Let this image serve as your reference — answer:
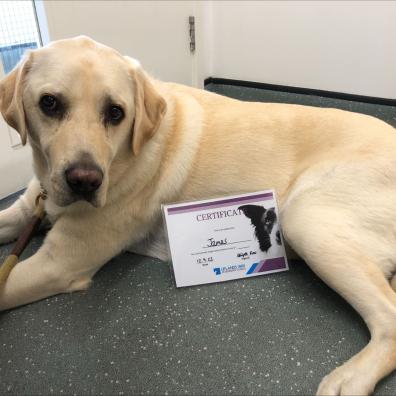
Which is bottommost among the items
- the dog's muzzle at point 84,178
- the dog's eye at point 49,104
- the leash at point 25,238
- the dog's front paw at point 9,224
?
the dog's front paw at point 9,224

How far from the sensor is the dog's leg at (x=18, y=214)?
5.58 feet

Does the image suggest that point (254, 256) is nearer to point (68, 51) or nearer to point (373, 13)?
point (68, 51)

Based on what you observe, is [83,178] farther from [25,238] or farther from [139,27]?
[139,27]

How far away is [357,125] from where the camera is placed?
4.97ft

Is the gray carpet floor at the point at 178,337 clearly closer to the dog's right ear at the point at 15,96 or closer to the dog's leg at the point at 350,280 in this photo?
the dog's leg at the point at 350,280

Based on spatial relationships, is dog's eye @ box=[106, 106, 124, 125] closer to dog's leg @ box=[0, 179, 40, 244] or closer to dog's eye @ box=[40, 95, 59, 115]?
dog's eye @ box=[40, 95, 59, 115]

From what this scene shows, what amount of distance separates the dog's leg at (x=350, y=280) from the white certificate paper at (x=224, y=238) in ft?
0.39

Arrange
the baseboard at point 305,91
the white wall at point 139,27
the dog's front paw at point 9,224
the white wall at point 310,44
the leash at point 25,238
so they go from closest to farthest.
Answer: the leash at point 25,238, the dog's front paw at point 9,224, the white wall at point 139,27, the white wall at point 310,44, the baseboard at point 305,91

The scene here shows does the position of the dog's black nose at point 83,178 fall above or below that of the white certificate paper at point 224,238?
above

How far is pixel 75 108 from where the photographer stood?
1200 mm

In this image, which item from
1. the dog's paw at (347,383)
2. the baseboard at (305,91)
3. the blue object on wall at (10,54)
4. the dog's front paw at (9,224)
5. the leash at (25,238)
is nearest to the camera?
the dog's paw at (347,383)

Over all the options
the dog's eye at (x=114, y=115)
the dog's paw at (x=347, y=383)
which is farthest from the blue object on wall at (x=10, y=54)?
the dog's paw at (x=347, y=383)

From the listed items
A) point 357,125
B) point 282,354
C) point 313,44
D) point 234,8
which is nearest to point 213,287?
point 282,354
